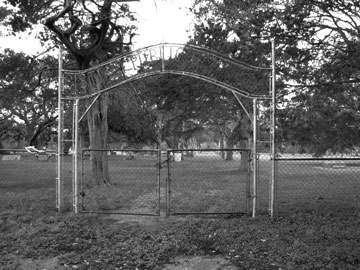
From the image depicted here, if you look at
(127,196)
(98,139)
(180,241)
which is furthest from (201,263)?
(98,139)

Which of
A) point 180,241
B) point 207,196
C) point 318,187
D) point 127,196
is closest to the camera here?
point 180,241

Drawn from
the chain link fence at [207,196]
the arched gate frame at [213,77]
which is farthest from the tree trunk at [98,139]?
the arched gate frame at [213,77]

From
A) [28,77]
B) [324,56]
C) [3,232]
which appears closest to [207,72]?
[324,56]

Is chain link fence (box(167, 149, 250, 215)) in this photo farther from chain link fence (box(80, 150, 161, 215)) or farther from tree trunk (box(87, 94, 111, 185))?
tree trunk (box(87, 94, 111, 185))

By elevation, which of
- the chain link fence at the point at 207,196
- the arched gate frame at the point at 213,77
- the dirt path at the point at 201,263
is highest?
the arched gate frame at the point at 213,77

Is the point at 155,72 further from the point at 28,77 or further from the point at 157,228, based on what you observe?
the point at 28,77

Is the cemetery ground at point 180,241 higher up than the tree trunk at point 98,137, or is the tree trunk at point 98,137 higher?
the tree trunk at point 98,137

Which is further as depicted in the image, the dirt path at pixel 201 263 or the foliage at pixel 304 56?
the foliage at pixel 304 56

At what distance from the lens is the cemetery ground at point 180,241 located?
5406 millimetres

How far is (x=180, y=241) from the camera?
6.41 metres

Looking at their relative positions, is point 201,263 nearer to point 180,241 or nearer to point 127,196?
point 180,241

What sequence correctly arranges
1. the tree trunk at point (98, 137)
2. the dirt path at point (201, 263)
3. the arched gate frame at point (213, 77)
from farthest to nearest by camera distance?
the tree trunk at point (98, 137)
the arched gate frame at point (213, 77)
the dirt path at point (201, 263)

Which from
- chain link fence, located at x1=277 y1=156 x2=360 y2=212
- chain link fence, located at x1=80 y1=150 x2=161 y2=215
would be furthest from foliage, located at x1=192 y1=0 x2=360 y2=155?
chain link fence, located at x1=80 y1=150 x2=161 y2=215

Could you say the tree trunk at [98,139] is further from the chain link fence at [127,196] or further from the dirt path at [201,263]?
the dirt path at [201,263]
